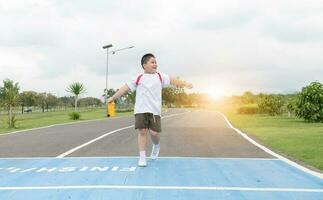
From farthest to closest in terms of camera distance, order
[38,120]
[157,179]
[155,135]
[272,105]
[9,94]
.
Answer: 1. [272,105]
2. [38,120]
3. [9,94]
4. [155,135]
5. [157,179]

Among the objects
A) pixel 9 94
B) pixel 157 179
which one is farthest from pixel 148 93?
pixel 9 94

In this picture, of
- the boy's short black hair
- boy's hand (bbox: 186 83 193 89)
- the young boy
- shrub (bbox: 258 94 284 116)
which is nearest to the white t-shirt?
the young boy

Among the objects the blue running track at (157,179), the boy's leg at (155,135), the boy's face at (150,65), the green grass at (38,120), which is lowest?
the blue running track at (157,179)

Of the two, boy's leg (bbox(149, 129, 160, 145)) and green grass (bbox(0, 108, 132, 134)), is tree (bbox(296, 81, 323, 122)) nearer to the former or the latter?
green grass (bbox(0, 108, 132, 134))

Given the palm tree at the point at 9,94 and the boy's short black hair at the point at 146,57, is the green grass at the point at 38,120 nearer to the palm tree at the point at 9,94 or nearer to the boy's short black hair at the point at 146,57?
the palm tree at the point at 9,94

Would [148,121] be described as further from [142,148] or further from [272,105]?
[272,105]

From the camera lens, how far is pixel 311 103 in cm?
3030

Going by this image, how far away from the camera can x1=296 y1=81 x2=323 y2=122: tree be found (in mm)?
29953

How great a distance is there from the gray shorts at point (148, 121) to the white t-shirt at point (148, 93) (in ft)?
0.24

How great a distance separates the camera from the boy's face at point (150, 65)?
8.49 metres

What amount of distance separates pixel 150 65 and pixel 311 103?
78.1 feet

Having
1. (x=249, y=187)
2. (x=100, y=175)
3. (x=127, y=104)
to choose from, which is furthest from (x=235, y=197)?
(x=127, y=104)

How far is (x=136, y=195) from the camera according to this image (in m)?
5.63

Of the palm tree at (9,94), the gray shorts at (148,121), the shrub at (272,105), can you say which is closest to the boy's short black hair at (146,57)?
the gray shorts at (148,121)
